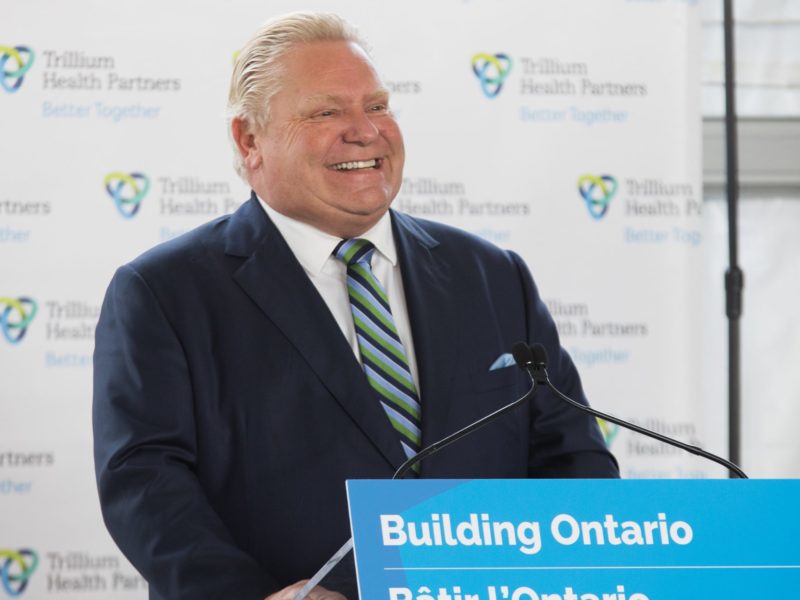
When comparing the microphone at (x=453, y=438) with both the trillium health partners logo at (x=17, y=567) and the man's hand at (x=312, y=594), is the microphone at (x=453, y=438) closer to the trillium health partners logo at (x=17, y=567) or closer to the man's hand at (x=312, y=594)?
the man's hand at (x=312, y=594)

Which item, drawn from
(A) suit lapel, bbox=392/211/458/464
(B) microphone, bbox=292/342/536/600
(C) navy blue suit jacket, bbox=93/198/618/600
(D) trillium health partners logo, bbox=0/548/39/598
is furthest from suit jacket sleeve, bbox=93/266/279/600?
(D) trillium health partners logo, bbox=0/548/39/598

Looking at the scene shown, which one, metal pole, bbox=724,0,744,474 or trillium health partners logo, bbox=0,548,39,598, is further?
metal pole, bbox=724,0,744,474

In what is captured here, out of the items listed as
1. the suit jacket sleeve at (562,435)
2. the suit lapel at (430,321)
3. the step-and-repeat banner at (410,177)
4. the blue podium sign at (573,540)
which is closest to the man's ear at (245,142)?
the suit lapel at (430,321)

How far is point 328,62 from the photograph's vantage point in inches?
81.9

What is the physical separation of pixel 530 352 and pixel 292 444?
0.54 m

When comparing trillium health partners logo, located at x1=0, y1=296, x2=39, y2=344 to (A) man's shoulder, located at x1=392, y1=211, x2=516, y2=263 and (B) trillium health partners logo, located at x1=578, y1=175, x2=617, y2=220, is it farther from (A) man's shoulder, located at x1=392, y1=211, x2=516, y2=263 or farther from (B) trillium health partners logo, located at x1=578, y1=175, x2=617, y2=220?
(B) trillium health partners logo, located at x1=578, y1=175, x2=617, y2=220

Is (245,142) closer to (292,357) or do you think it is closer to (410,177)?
(292,357)

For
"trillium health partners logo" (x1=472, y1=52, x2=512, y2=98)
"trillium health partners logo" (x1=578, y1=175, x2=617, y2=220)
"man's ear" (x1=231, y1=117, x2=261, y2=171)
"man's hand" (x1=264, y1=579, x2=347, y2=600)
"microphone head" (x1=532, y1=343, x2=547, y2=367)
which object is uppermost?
"trillium health partners logo" (x1=472, y1=52, x2=512, y2=98)

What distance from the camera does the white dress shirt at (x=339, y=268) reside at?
2049 mm

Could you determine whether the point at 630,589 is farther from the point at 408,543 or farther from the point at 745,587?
the point at 408,543

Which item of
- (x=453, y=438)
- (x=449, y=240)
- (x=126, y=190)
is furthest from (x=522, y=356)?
(x=126, y=190)

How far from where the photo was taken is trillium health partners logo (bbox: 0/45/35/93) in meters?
3.48

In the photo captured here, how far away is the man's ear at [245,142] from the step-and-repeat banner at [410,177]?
1.31 m

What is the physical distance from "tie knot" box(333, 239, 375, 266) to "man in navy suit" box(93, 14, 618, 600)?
2 centimetres
